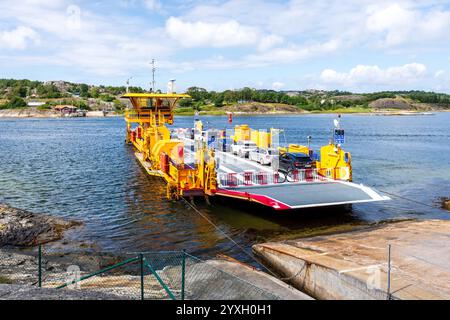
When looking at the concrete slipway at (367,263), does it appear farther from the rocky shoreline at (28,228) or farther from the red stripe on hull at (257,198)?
the rocky shoreline at (28,228)

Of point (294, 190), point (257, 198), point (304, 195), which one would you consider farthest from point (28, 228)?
point (304, 195)

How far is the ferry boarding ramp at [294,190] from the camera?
1946 cm

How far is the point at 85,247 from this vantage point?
17.9 meters

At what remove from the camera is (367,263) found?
1312 cm

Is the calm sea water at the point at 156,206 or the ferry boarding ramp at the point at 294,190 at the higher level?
the ferry boarding ramp at the point at 294,190

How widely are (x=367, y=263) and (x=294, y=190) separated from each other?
8502mm

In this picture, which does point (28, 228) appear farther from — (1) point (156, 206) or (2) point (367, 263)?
(2) point (367, 263)

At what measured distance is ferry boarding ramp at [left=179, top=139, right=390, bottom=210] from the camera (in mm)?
19464

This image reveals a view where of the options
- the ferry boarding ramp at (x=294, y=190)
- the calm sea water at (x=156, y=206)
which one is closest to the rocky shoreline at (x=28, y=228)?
the calm sea water at (x=156, y=206)

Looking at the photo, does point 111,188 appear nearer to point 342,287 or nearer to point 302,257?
point 302,257

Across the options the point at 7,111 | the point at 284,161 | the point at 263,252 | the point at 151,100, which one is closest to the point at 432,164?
the point at 284,161

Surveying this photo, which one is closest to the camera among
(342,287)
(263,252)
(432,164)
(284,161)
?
(342,287)

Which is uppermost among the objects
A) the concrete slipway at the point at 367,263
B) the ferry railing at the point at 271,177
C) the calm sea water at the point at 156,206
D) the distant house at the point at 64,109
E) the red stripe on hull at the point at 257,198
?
the distant house at the point at 64,109
